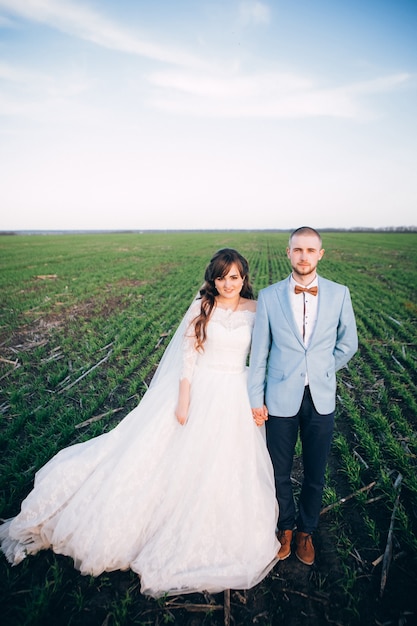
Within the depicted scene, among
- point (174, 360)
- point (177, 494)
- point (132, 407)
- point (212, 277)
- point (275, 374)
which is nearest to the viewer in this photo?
point (275, 374)

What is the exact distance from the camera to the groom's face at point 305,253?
8.21 ft

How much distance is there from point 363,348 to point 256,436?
21.3ft

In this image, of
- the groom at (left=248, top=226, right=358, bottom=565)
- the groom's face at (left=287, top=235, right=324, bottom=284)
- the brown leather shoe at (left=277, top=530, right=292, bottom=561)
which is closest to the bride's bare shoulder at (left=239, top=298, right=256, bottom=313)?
the groom at (left=248, top=226, right=358, bottom=565)

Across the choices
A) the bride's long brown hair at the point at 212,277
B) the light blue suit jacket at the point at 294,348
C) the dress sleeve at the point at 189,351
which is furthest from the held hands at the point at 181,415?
the light blue suit jacket at the point at 294,348

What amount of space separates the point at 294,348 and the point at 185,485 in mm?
1614

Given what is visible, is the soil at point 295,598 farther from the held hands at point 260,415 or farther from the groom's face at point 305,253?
the groom's face at point 305,253

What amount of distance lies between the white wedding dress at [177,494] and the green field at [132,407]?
0.59 feet

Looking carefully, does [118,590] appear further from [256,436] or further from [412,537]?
[412,537]

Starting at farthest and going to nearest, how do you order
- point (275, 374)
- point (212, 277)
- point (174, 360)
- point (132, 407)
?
point (132, 407)
point (174, 360)
point (212, 277)
point (275, 374)

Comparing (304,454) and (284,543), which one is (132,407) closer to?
(284,543)

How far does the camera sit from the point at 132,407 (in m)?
5.59

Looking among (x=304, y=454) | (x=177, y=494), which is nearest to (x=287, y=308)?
(x=304, y=454)

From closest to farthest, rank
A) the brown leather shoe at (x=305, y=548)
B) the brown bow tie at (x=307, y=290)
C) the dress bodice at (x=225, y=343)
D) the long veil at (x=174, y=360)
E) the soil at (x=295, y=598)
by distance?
the soil at (x=295, y=598), the brown bow tie at (x=307, y=290), the brown leather shoe at (x=305, y=548), the dress bodice at (x=225, y=343), the long veil at (x=174, y=360)

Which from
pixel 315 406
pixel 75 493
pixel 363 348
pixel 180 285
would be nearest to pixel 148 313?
pixel 180 285
